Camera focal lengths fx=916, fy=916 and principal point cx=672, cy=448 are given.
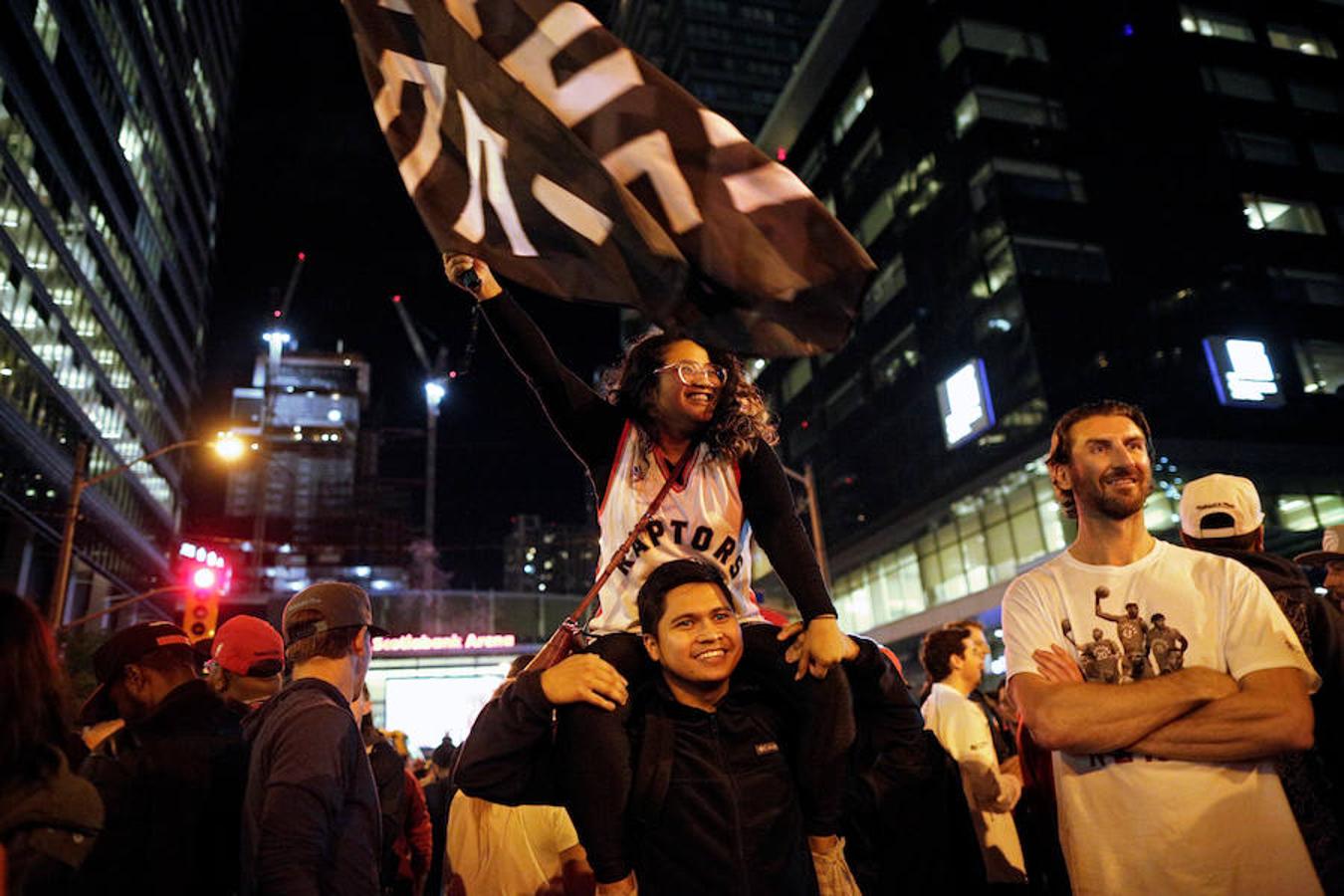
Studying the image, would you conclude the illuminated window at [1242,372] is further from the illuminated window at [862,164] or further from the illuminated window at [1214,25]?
the illuminated window at [862,164]

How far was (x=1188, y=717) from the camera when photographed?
3117 mm

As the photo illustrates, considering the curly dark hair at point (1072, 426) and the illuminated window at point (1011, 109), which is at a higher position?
the illuminated window at point (1011, 109)

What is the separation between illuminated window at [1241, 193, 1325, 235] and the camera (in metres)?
36.3

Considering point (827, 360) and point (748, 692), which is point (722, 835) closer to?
point (748, 692)

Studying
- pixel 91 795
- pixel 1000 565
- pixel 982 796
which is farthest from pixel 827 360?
pixel 91 795

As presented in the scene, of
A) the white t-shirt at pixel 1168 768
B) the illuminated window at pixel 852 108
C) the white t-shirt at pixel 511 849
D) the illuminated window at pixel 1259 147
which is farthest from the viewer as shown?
the illuminated window at pixel 852 108

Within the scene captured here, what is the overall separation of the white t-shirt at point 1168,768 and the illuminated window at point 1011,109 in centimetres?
3821

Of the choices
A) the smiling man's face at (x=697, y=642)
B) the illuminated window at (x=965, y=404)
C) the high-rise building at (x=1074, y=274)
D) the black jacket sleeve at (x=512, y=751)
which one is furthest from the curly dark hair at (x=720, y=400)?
the illuminated window at (x=965, y=404)

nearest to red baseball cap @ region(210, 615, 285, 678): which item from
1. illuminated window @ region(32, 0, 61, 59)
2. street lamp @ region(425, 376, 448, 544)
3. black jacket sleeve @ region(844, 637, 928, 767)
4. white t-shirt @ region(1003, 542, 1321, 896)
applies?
black jacket sleeve @ region(844, 637, 928, 767)

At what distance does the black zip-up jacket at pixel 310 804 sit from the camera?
338cm

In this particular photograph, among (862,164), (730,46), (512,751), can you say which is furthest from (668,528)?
(730,46)

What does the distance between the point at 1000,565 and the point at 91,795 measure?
34.9 metres

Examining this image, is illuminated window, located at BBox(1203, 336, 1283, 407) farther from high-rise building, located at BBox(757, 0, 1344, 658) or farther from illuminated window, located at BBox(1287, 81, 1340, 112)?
illuminated window, located at BBox(1287, 81, 1340, 112)

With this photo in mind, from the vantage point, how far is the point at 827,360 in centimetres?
4859
